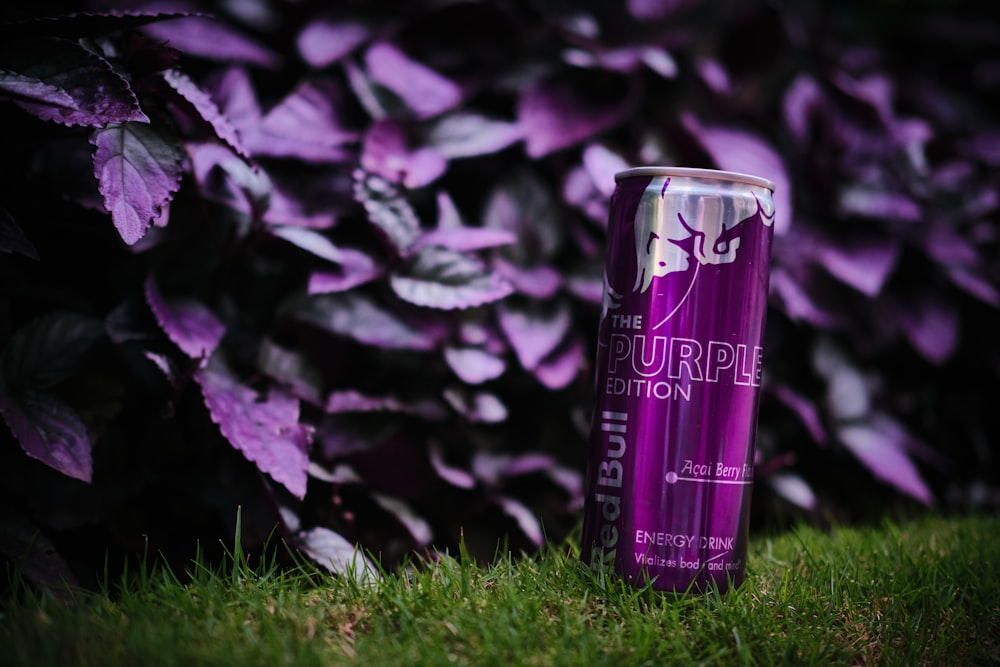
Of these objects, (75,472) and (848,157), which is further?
(848,157)

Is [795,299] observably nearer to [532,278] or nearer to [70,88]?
[532,278]

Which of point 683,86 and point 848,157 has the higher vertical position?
point 683,86

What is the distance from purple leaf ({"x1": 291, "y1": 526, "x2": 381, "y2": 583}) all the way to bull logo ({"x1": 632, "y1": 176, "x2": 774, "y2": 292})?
28.7 inches

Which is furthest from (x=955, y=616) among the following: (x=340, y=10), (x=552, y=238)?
(x=340, y=10)

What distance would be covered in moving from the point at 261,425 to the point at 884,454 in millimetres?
1699

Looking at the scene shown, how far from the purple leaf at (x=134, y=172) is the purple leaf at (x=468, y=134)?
0.73m

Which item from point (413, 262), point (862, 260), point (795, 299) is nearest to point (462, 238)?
point (413, 262)

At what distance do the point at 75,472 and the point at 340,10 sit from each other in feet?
Result: 4.31

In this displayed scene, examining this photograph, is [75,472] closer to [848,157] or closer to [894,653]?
[894,653]

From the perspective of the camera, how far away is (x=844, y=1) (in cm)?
312

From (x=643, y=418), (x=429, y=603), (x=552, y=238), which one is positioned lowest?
(x=429, y=603)

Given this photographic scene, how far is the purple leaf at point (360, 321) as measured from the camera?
5.89 ft

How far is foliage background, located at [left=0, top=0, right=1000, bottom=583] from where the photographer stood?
152 centimetres

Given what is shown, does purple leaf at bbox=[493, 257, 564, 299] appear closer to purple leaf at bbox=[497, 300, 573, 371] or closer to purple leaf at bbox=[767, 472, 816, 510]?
purple leaf at bbox=[497, 300, 573, 371]
